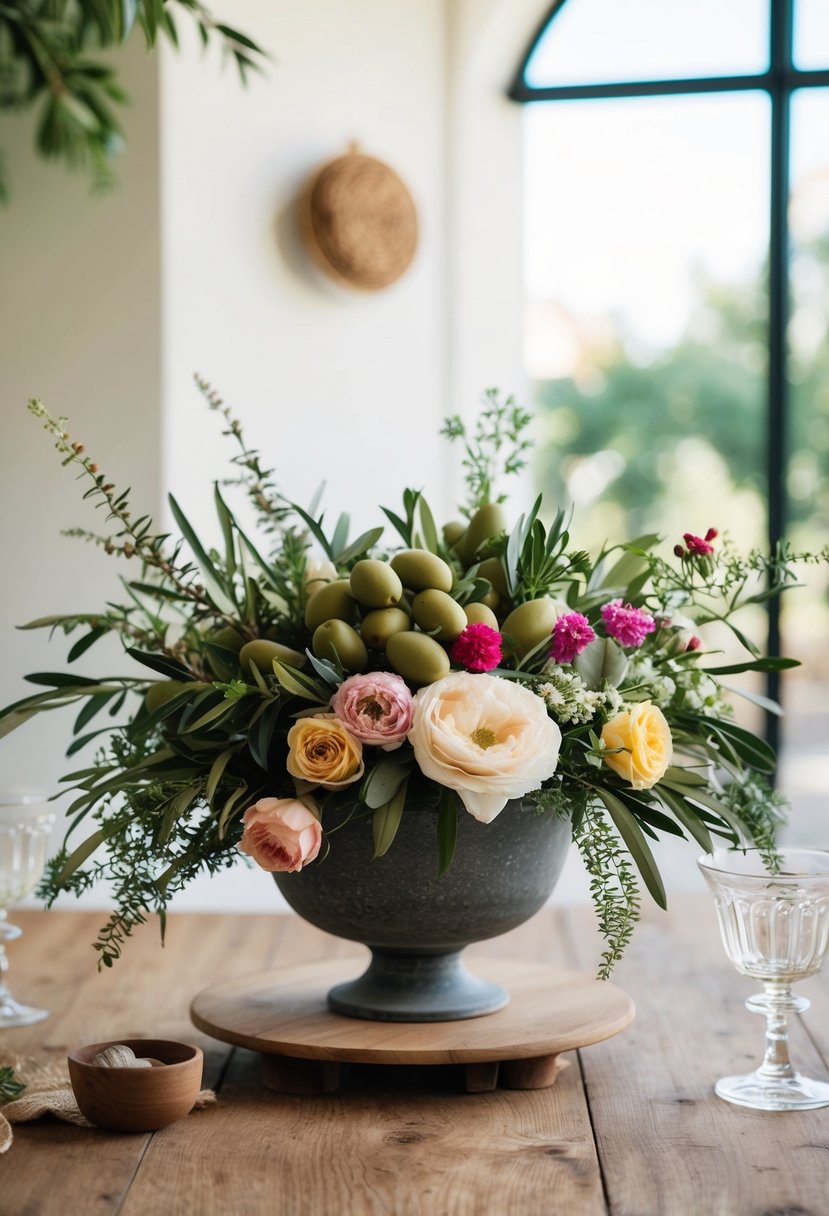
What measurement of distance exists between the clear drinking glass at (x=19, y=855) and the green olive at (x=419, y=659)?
1.66 feet

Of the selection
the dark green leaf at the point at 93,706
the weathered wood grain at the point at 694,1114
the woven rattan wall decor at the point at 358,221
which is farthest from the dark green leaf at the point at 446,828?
the woven rattan wall decor at the point at 358,221

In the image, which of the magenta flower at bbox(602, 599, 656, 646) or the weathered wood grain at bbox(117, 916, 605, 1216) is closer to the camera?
the weathered wood grain at bbox(117, 916, 605, 1216)

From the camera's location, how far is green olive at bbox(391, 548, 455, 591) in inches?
42.3

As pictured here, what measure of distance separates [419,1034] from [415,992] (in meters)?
0.07

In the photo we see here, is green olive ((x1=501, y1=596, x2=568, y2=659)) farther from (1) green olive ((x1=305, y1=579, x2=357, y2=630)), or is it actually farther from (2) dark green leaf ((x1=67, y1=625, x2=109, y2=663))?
(2) dark green leaf ((x1=67, y1=625, x2=109, y2=663))

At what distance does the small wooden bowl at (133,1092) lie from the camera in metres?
0.97

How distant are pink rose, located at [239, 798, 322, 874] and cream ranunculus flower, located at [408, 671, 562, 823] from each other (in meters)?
0.09

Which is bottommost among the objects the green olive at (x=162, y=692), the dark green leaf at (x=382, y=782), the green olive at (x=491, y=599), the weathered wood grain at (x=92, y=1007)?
the weathered wood grain at (x=92, y=1007)

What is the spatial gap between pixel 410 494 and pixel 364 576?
15cm

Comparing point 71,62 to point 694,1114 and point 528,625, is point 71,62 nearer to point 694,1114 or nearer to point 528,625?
point 528,625

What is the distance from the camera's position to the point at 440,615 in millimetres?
1036

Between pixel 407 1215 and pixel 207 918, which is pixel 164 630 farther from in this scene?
pixel 207 918

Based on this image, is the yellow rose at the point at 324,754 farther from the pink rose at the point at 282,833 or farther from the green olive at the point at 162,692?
the green olive at the point at 162,692

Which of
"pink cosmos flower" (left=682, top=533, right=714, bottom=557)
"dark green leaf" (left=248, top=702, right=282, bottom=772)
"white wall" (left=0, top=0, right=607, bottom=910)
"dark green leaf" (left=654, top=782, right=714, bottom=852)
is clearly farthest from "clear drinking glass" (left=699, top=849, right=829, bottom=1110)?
"white wall" (left=0, top=0, right=607, bottom=910)
